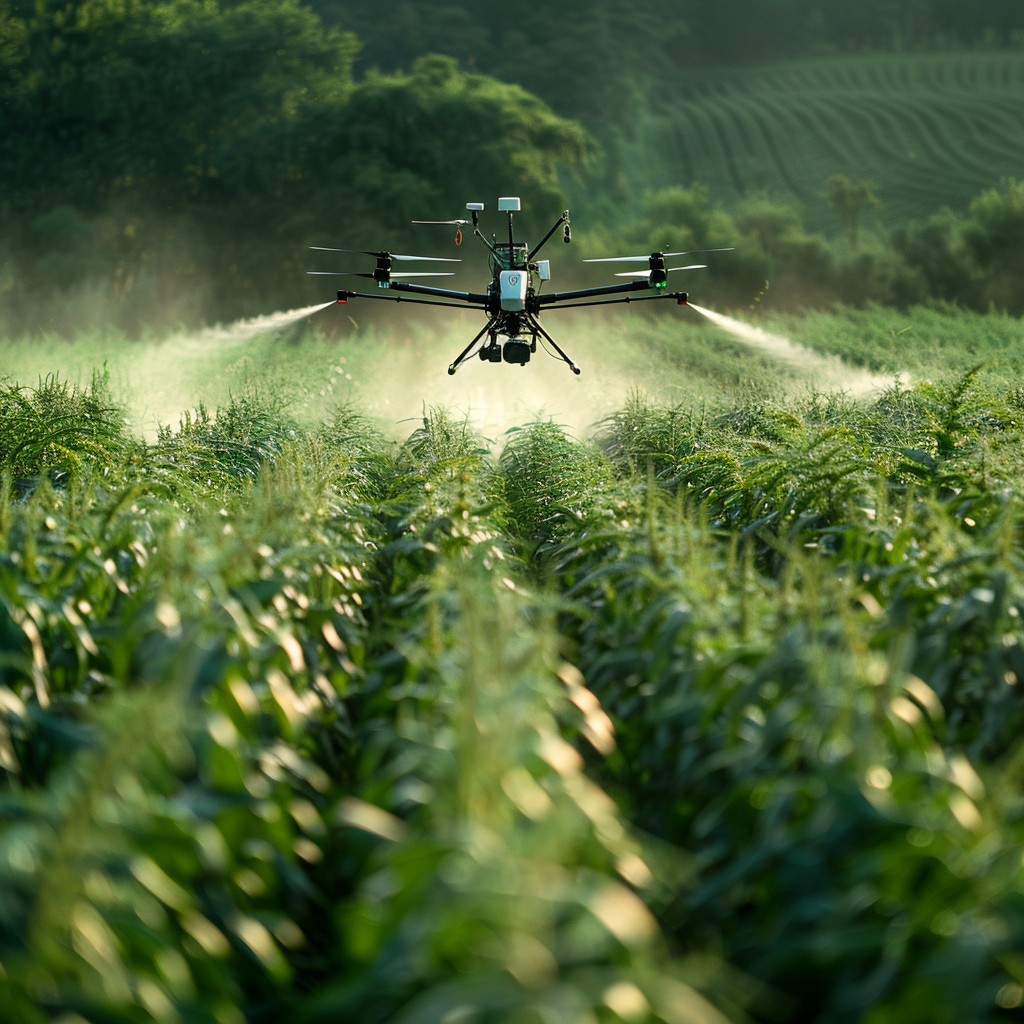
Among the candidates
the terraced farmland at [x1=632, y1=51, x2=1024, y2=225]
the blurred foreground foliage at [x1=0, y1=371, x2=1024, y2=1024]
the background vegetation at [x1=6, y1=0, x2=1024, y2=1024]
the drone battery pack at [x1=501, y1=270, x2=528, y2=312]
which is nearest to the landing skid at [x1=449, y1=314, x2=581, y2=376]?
the drone battery pack at [x1=501, y1=270, x2=528, y2=312]

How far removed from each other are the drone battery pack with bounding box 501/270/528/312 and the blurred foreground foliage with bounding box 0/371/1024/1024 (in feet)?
22.7

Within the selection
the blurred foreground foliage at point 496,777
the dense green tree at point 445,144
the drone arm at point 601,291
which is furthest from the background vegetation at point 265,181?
the blurred foreground foliage at point 496,777

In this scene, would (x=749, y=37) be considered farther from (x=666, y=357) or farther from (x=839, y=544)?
(x=839, y=544)

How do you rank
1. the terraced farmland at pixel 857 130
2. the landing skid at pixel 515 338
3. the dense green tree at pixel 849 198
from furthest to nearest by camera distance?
the terraced farmland at pixel 857 130 → the dense green tree at pixel 849 198 → the landing skid at pixel 515 338

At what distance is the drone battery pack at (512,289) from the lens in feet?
43.8

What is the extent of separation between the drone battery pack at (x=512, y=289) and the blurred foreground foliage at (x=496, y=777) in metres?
6.91

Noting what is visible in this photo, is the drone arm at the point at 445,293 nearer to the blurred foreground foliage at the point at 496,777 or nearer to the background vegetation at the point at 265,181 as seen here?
the blurred foreground foliage at the point at 496,777

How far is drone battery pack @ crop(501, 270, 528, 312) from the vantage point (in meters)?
13.3

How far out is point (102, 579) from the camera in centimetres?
540

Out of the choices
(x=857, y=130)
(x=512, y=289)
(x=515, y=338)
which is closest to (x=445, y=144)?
(x=515, y=338)

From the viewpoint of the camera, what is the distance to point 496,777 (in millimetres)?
3010

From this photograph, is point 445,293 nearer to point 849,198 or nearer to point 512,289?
point 512,289

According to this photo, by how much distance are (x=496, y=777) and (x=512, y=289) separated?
1067 centimetres

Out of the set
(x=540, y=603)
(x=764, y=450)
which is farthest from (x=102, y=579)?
(x=764, y=450)
